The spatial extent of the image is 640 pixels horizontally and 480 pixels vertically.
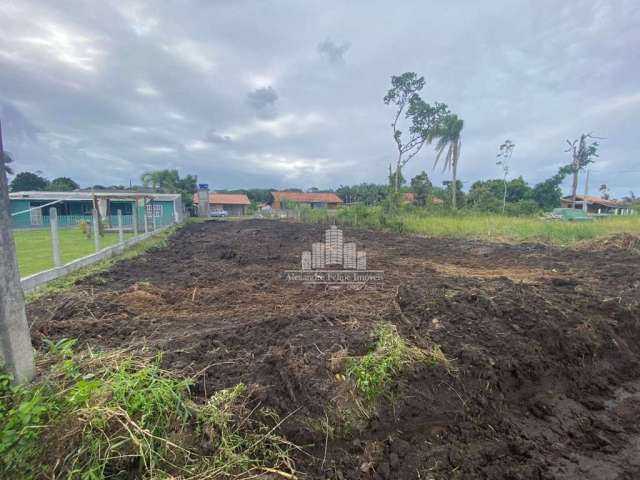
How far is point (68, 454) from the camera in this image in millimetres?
1394

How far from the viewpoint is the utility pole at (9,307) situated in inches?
63.8

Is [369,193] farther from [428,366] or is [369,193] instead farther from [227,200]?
[428,366]

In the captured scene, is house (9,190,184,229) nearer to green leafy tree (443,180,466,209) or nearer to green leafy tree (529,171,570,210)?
green leafy tree (443,180,466,209)

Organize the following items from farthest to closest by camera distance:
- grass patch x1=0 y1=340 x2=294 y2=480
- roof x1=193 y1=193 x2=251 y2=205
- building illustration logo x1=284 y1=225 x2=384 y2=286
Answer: roof x1=193 y1=193 x2=251 y2=205
building illustration logo x1=284 y1=225 x2=384 y2=286
grass patch x1=0 y1=340 x2=294 y2=480

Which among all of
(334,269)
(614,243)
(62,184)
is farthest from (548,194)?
(62,184)

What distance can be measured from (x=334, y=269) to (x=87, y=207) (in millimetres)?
20564

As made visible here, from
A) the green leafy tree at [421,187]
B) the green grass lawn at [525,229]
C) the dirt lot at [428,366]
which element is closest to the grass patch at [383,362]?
the dirt lot at [428,366]

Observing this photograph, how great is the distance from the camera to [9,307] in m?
1.65

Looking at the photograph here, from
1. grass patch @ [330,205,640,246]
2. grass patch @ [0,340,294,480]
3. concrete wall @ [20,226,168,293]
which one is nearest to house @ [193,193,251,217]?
grass patch @ [330,205,640,246]

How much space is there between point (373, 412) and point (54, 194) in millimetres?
24169

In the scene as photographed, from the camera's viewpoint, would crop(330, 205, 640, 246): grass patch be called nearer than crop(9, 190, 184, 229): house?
Yes

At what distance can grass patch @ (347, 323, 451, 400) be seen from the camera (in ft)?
6.64

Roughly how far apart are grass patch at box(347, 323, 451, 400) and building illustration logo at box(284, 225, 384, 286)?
245 centimetres

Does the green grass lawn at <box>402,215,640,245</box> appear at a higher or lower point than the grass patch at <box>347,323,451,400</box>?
higher
